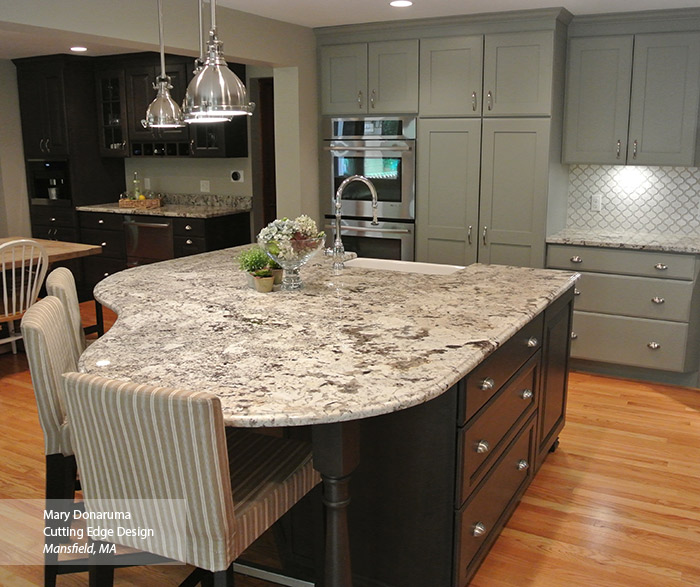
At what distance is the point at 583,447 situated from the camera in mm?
3516

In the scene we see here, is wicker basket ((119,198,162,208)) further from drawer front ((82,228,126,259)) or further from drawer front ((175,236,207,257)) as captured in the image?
drawer front ((175,236,207,257))

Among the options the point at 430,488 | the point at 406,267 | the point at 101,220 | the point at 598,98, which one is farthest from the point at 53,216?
the point at 430,488

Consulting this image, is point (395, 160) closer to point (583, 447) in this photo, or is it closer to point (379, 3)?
point (379, 3)

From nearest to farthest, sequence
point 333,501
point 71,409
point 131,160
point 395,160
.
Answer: point 71,409 < point 333,501 < point 395,160 < point 131,160

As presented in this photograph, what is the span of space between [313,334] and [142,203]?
4664 millimetres

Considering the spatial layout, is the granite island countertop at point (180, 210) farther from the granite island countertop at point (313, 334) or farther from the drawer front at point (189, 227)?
the granite island countertop at point (313, 334)

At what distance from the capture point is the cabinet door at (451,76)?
4.59 meters

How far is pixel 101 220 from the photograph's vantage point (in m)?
6.54

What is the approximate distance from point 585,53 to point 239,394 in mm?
3793

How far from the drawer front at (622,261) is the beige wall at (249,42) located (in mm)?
1868

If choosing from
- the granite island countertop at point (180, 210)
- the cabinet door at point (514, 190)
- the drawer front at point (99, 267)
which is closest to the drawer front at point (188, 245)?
the granite island countertop at point (180, 210)

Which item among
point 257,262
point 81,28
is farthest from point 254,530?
point 81,28

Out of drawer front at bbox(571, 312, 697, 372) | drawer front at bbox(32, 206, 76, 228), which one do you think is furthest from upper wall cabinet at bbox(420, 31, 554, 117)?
drawer front at bbox(32, 206, 76, 228)

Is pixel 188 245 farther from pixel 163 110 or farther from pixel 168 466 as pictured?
pixel 168 466
